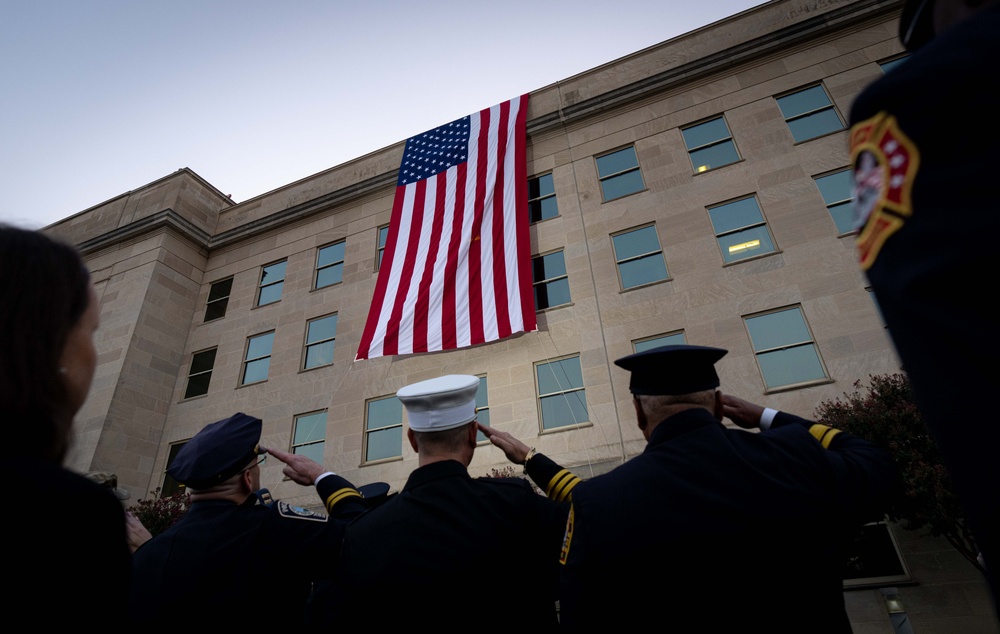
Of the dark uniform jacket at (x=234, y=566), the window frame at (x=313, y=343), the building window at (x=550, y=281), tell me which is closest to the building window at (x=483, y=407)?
the building window at (x=550, y=281)

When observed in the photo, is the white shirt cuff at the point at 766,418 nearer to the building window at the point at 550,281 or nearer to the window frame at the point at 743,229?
the window frame at the point at 743,229

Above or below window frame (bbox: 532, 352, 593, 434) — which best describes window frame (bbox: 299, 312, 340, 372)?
above

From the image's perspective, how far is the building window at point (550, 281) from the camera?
43.8 ft

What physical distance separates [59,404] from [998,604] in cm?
176

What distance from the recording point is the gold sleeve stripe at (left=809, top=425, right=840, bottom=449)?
2.38 m

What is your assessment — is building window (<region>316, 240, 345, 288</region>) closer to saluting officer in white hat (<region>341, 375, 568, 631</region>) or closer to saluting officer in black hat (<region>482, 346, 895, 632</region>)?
saluting officer in white hat (<region>341, 375, 568, 631</region>)

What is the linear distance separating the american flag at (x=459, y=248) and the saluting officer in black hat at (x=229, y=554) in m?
7.82

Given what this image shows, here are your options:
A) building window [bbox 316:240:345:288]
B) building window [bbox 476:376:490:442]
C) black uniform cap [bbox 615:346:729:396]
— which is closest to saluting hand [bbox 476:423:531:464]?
black uniform cap [bbox 615:346:729:396]

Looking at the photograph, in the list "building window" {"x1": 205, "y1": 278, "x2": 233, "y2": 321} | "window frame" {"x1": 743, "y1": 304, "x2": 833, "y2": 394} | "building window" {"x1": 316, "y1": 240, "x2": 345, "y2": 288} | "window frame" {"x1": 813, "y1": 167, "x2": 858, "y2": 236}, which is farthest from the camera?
"building window" {"x1": 205, "y1": 278, "x2": 233, "y2": 321}

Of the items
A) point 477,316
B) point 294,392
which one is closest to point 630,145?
point 477,316

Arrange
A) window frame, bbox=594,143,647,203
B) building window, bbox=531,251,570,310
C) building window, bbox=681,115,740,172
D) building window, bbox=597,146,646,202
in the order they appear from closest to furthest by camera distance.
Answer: building window, bbox=531,251,570,310 → building window, bbox=681,115,740,172 → window frame, bbox=594,143,647,203 → building window, bbox=597,146,646,202

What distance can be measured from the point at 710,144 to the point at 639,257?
4079mm


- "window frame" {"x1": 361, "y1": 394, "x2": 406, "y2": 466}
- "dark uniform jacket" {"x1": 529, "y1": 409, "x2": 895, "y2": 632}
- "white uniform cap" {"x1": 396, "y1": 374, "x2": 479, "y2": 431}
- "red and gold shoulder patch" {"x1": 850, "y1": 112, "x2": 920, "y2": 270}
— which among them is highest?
"window frame" {"x1": 361, "y1": 394, "x2": 406, "y2": 466}

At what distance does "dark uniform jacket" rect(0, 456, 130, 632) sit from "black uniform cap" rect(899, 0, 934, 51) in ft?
6.55
